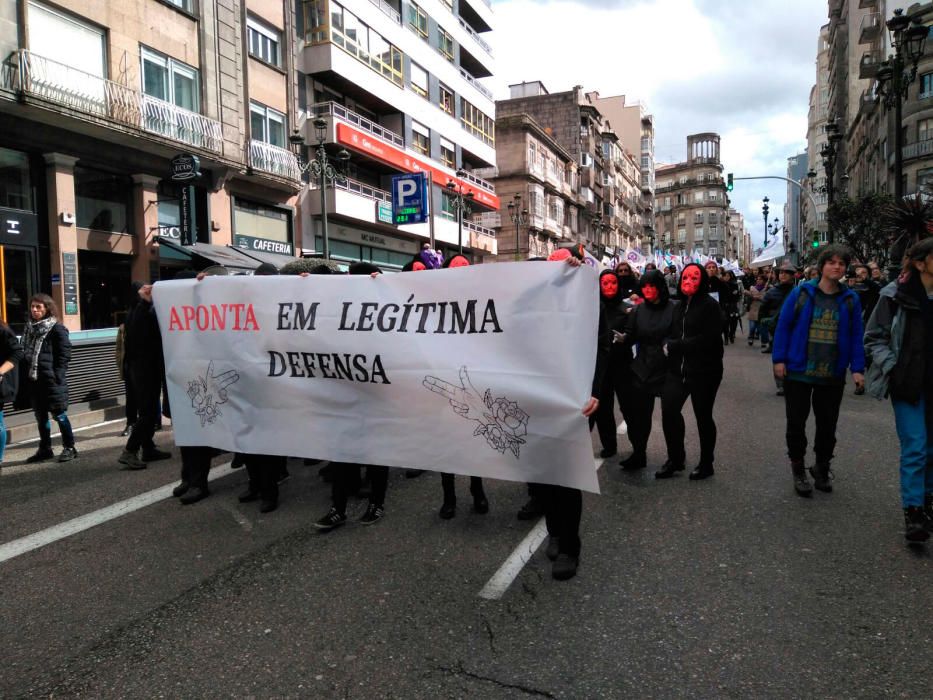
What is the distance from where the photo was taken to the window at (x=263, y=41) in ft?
76.7

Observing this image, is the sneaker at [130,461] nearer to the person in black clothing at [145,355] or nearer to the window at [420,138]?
the person in black clothing at [145,355]

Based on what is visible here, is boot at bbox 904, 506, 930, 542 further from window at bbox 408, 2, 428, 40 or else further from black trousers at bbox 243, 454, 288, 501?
window at bbox 408, 2, 428, 40

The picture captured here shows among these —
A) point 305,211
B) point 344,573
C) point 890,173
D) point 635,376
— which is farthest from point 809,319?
point 890,173

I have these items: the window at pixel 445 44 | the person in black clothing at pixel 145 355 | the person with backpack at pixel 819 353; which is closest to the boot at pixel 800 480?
the person with backpack at pixel 819 353

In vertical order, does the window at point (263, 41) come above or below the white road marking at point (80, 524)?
above

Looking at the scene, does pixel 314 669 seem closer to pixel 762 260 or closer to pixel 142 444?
pixel 142 444

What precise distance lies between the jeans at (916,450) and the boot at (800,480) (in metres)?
1.04

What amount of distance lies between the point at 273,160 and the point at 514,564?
71.5ft

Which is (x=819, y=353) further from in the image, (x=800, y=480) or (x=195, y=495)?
(x=195, y=495)

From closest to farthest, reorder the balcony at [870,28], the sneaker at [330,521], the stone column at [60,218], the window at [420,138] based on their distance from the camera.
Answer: the sneaker at [330,521], the stone column at [60,218], the window at [420,138], the balcony at [870,28]

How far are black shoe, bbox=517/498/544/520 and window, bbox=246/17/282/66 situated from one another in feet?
74.7

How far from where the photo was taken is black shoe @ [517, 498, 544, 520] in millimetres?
4957

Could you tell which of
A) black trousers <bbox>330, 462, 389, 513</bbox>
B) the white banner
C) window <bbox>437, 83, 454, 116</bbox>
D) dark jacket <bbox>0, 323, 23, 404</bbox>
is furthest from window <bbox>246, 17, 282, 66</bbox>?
black trousers <bbox>330, 462, 389, 513</bbox>

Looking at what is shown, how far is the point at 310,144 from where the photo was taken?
25734 millimetres
